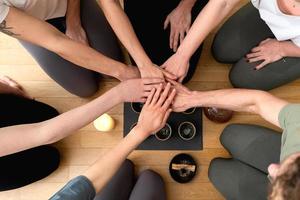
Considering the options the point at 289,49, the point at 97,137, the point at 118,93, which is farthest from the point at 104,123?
the point at 289,49

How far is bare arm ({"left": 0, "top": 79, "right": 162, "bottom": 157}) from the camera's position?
1331mm

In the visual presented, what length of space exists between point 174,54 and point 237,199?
0.68 metres

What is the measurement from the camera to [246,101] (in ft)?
4.61

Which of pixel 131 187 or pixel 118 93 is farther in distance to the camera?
pixel 131 187

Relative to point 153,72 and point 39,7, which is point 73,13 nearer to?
point 39,7

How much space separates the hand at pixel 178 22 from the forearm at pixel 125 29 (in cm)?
17

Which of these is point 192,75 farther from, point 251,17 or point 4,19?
point 4,19

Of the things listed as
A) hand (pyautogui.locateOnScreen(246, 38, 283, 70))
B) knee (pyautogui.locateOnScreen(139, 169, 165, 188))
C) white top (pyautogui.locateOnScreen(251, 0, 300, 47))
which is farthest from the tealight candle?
white top (pyautogui.locateOnScreen(251, 0, 300, 47))

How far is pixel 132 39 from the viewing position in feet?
5.05

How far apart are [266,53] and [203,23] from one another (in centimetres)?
33

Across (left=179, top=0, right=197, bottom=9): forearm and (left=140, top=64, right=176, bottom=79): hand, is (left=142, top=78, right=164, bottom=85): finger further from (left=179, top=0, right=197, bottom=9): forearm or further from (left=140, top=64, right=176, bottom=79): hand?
(left=179, top=0, right=197, bottom=9): forearm

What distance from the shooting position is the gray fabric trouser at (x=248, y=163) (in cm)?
149

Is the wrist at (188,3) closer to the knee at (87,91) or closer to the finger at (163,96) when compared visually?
the finger at (163,96)

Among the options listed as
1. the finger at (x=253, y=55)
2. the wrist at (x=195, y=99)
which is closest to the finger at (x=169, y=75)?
the wrist at (x=195, y=99)
